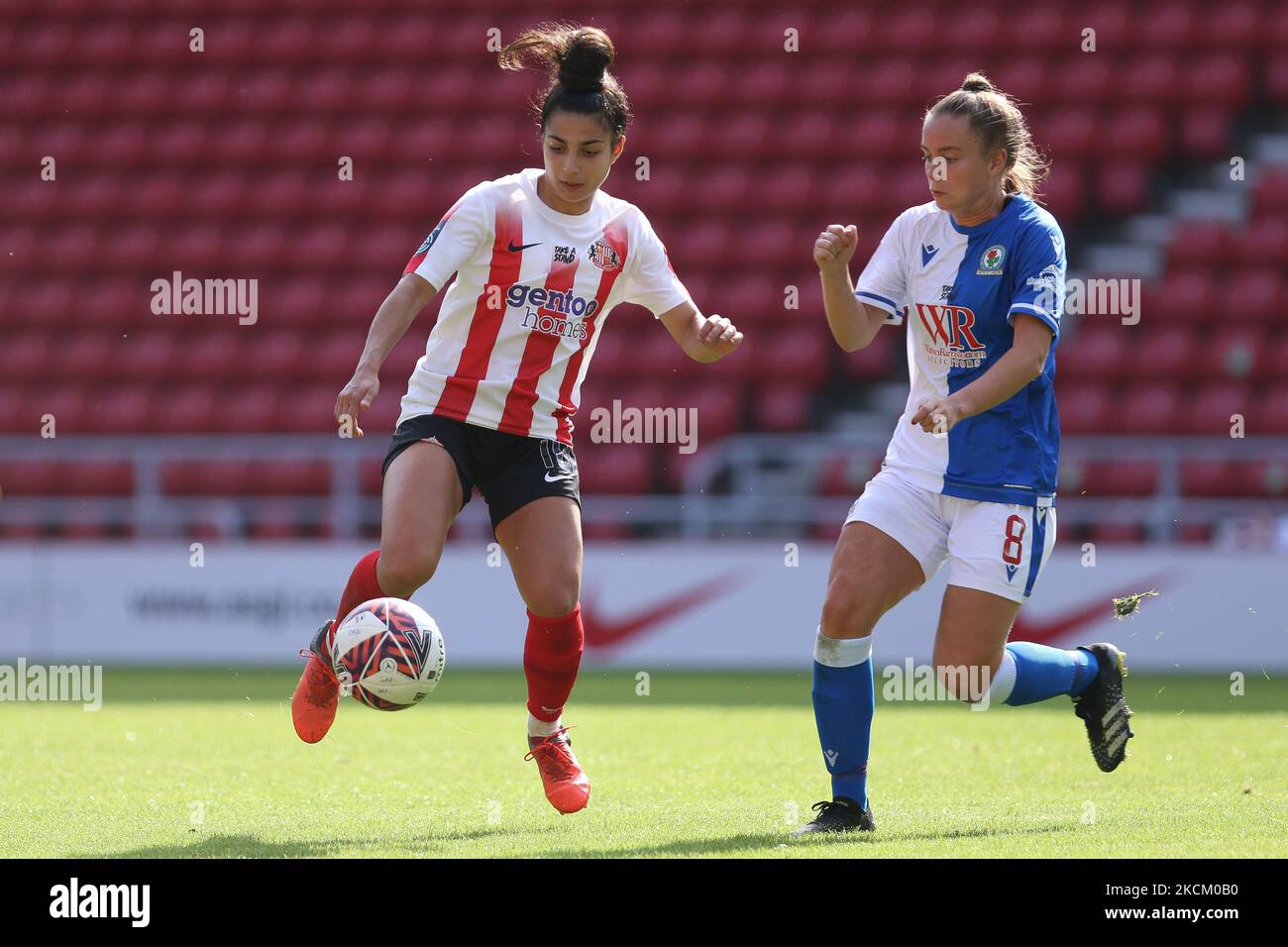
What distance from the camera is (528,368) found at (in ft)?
16.7

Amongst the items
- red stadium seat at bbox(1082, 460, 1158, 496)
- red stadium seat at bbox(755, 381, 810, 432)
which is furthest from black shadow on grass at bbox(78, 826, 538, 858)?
red stadium seat at bbox(755, 381, 810, 432)

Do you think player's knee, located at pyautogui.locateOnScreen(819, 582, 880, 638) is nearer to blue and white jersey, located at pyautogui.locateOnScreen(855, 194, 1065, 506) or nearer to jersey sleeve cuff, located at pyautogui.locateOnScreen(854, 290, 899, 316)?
blue and white jersey, located at pyautogui.locateOnScreen(855, 194, 1065, 506)

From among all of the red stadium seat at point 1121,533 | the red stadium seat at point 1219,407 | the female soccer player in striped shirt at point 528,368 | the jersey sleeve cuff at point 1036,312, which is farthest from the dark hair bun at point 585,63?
the red stadium seat at point 1219,407

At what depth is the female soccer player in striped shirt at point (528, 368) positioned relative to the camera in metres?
4.91

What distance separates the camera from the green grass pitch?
4406 millimetres

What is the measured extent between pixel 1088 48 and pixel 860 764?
437 inches

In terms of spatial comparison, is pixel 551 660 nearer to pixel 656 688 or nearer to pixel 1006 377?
pixel 1006 377

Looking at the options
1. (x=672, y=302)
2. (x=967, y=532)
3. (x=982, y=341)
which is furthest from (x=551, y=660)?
(x=982, y=341)

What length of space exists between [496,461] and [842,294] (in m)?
1.14

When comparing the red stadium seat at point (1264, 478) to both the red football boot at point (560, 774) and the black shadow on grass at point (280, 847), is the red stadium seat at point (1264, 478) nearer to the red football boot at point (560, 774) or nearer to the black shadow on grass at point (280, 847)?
the red football boot at point (560, 774)

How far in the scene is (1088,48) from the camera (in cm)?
1441

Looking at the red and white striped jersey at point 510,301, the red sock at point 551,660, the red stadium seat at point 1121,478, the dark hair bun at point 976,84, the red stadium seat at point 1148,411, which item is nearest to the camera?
the dark hair bun at point 976,84

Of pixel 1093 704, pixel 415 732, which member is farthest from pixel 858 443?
pixel 1093 704

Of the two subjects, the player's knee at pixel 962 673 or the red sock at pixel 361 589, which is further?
the red sock at pixel 361 589
